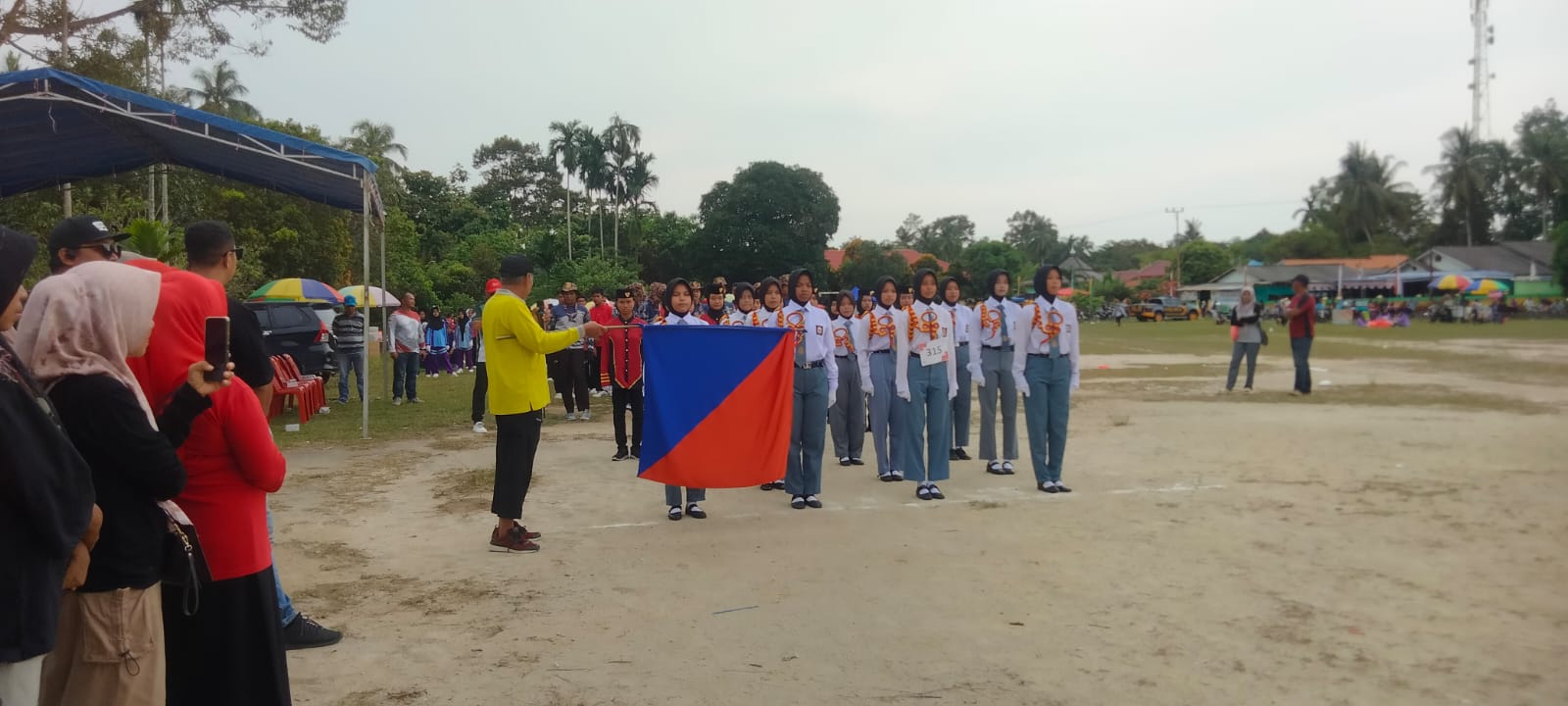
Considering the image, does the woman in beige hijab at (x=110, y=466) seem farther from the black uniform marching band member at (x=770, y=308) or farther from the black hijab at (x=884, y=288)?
the black hijab at (x=884, y=288)

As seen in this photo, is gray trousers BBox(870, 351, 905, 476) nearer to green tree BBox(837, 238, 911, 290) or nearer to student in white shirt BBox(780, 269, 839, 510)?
student in white shirt BBox(780, 269, 839, 510)

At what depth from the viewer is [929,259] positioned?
6362 cm

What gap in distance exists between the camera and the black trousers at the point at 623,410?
9388mm

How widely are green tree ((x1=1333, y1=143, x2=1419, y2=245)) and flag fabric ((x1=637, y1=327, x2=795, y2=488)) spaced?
85.8 meters

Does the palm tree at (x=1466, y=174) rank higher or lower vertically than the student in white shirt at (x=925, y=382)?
higher

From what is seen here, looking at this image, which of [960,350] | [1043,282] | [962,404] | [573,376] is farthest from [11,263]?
[573,376]

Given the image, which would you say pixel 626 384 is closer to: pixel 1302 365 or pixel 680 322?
pixel 680 322

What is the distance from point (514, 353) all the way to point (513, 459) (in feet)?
2.18

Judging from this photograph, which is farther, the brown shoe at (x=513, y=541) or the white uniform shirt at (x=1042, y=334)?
the white uniform shirt at (x=1042, y=334)

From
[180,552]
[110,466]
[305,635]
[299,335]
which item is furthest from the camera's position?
[299,335]

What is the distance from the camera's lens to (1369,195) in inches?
3044

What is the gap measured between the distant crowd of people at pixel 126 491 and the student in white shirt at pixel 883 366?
5584 millimetres

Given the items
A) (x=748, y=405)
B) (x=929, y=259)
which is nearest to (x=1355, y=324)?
(x=929, y=259)

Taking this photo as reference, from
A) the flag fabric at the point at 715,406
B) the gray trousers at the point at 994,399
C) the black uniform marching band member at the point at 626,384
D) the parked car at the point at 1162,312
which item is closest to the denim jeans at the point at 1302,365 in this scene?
the gray trousers at the point at 994,399
